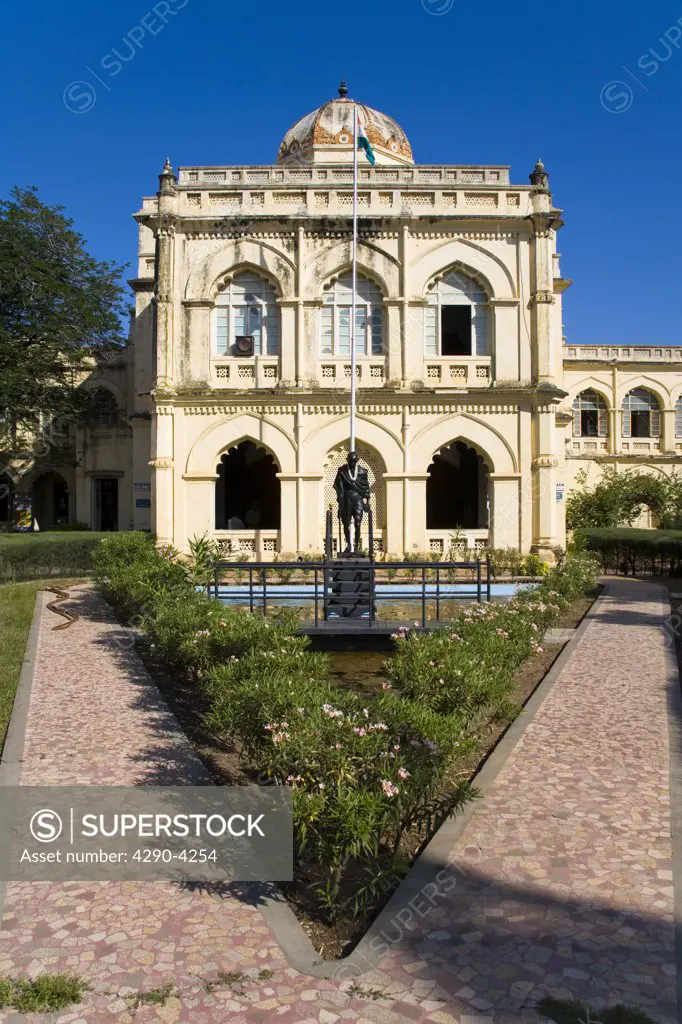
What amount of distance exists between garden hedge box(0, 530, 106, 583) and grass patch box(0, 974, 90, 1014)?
49.1 feet

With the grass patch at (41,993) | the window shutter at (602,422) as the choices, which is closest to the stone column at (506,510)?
the window shutter at (602,422)

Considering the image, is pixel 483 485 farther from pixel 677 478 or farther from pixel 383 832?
pixel 383 832

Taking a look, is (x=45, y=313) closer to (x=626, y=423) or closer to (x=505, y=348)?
(x=505, y=348)

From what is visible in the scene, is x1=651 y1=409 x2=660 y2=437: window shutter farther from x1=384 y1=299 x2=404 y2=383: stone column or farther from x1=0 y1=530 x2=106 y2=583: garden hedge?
x1=0 y1=530 x2=106 y2=583: garden hedge

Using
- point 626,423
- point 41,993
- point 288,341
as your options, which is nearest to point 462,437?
point 288,341

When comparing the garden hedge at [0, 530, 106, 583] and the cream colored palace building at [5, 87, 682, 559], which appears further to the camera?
the cream colored palace building at [5, 87, 682, 559]

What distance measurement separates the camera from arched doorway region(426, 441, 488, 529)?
26.8 meters

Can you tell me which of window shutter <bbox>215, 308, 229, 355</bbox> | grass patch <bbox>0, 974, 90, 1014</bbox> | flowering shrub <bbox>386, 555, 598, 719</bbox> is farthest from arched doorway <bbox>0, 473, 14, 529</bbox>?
grass patch <bbox>0, 974, 90, 1014</bbox>

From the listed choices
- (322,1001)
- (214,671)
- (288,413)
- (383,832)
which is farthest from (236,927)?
(288,413)

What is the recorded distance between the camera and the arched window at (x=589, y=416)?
1430 inches

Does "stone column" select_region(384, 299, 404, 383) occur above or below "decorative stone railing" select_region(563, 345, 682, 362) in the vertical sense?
below

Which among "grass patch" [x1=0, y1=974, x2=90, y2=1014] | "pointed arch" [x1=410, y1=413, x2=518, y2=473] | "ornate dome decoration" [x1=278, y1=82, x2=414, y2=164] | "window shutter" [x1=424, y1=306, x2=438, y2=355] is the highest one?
"ornate dome decoration" [x1=278, y1=82, x2=414, y2=164]

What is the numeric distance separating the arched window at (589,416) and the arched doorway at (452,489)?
1144cm

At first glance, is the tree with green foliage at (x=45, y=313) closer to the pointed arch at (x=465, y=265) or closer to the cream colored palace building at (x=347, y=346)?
the cream colored palace building at (x=347, y=346)
